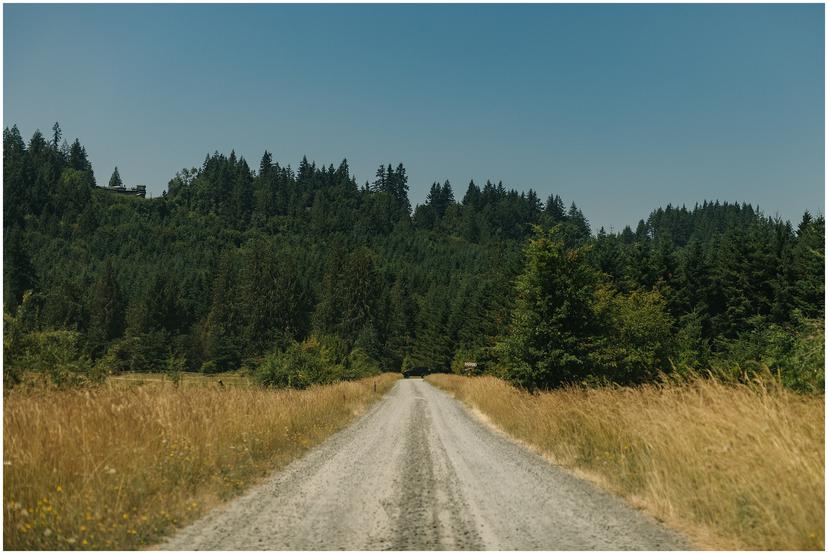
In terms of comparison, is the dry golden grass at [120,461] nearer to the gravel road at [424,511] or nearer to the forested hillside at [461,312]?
the gravel road at [424,511]

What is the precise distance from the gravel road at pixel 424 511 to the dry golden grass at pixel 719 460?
1.88 ft

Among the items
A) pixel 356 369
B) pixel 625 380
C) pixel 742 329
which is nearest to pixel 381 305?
pixel 356 369

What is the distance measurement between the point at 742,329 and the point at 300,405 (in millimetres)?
65846

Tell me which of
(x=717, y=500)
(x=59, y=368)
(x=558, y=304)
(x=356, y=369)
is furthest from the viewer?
(x=356, y=369)

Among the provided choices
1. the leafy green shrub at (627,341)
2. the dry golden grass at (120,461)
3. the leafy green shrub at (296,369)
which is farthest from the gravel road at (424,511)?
the leafy green shrub at (296,369)

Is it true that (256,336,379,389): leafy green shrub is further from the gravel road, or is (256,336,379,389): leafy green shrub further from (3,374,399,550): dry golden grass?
the gravel road

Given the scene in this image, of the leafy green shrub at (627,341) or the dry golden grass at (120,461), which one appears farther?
the leafy green shrub at (627,341)

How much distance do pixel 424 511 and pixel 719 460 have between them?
4.12 m

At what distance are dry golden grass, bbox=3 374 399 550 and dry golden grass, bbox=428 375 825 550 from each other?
6.45 m

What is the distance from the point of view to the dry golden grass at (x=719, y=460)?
21.3 feet

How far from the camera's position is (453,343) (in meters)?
108

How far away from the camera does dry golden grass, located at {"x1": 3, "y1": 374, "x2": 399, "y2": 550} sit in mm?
6543

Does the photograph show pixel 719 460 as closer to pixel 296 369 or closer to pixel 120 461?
pixel 120 461

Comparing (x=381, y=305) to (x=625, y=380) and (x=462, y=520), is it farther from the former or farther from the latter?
(x=462, y=520)
